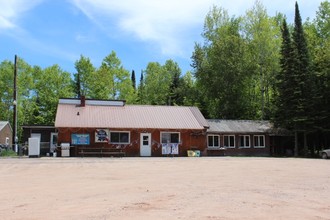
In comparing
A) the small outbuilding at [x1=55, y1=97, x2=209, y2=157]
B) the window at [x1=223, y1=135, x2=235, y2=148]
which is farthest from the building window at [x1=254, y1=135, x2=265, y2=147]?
the small outbuilding at [x1=55, y1=97, x2=209, y2=157]

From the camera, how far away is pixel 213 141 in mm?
39750

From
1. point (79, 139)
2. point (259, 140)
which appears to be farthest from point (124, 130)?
point (259, 140)

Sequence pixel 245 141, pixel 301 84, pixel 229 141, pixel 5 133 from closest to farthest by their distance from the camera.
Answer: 1. pixel 301 84
2. pixel 229 141
3. pixel 245 141
4. pixel 5 133

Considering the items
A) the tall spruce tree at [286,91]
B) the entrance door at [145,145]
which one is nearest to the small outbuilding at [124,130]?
the entrance door at [145,145]

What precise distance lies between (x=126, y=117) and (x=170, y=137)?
435 centimetres

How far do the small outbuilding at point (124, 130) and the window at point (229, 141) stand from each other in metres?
4.24

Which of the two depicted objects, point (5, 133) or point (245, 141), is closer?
point (245, 141)

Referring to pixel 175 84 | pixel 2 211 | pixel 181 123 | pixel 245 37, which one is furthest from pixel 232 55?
pixel 2 211

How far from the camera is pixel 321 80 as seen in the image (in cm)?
4128

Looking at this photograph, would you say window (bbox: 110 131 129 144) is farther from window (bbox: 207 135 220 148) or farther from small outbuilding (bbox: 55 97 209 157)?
window (bbox: 207 135 220 148)

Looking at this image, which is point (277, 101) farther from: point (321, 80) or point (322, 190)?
point (322, 190)

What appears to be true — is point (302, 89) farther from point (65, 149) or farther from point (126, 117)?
point (65, 149)

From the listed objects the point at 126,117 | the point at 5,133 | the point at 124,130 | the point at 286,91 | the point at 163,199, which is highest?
the point at 286,91

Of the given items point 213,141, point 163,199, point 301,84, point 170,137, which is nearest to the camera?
point 163,199
